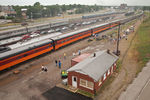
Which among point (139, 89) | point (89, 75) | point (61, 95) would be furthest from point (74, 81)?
point (139, 89)

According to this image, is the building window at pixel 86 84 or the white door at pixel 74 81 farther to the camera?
A: the white door at pixel 74 81

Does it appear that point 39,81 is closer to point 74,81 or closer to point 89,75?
point 74,81

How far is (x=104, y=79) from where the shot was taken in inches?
655

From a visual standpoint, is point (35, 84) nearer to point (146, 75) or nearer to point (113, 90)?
point (113, 90)

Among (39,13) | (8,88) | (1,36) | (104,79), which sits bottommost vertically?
(8,88)

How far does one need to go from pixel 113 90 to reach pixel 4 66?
624 inches

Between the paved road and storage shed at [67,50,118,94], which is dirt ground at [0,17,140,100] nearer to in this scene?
the paved road

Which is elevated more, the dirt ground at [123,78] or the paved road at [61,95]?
the dirt ground at [123,78]

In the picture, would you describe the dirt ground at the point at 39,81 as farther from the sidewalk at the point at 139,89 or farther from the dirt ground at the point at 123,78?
the sidewalk at the point at 139,89

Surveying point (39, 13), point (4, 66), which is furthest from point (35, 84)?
point (39, 13)

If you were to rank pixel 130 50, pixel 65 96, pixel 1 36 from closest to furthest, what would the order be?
pixel 65 96 < pixel 130 50 < pixel 1 36

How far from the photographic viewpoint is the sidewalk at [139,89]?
45.2 feet

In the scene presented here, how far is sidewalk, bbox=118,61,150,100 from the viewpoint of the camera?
1377 centimetres

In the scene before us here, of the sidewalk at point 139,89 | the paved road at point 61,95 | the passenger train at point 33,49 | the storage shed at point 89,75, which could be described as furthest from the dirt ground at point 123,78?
the passenger train at point 33,49
